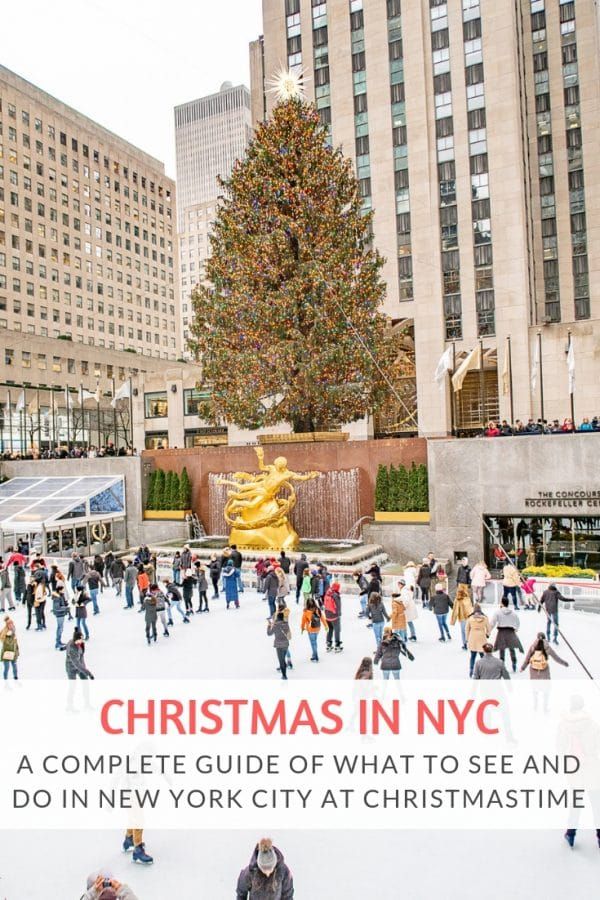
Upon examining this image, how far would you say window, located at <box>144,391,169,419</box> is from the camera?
52.9 m

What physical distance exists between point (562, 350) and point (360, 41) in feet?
91.0

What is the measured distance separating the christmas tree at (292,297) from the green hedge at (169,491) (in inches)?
145

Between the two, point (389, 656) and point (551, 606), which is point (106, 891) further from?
point (551, 606)

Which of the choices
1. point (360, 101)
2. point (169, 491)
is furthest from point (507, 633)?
point (360, 101)

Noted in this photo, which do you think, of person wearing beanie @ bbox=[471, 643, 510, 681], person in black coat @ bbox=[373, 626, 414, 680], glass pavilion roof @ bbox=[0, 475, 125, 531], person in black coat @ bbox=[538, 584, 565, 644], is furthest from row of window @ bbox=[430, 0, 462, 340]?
person wearing beanie @ bbox=[471, 643, 510, 681]

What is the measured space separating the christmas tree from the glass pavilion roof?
6.18 meters

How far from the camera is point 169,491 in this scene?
95.0 ft

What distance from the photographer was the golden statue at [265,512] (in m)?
23.6

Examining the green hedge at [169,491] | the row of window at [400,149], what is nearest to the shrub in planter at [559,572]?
the green hedge at [169,491]

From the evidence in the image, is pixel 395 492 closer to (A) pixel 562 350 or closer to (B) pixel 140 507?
(B) pixel 140 507

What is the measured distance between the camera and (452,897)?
6.01 meters

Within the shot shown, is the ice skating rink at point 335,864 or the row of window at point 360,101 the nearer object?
the ice skating rink at point 335,864

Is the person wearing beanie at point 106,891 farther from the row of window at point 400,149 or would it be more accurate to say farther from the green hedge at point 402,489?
the row of window at point 400,149

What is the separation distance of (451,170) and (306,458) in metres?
28.4
